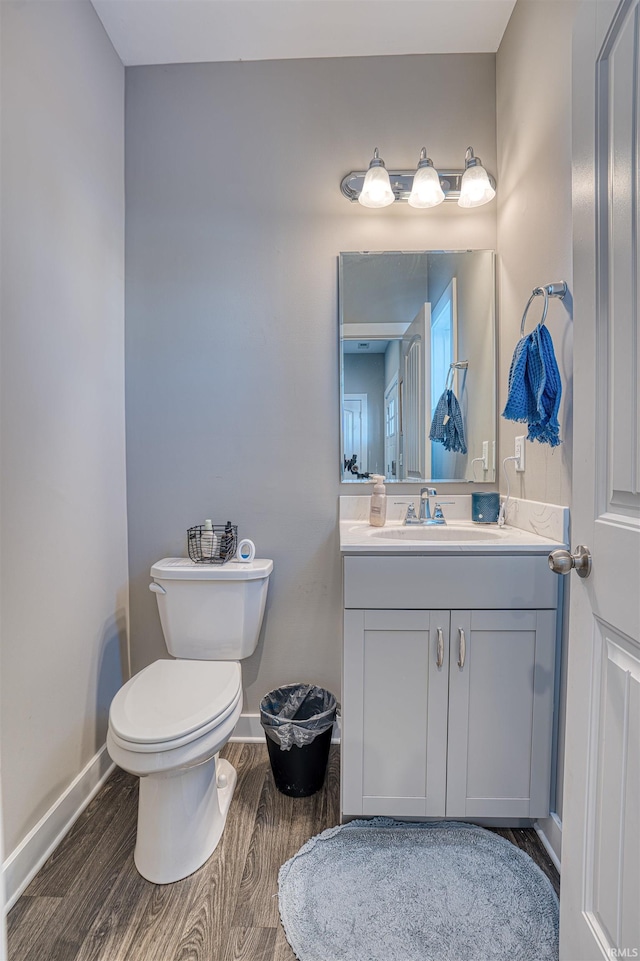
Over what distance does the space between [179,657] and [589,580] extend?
138 cm

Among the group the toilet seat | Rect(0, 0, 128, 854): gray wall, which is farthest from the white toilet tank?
Rect(0, 0, 128, 854): gray wall

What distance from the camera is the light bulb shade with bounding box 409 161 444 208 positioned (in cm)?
175

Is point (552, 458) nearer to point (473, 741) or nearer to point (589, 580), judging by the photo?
point (589, 580)

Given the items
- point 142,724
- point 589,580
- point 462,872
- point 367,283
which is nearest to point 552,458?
point 589,580

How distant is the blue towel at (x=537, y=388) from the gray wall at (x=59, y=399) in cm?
136

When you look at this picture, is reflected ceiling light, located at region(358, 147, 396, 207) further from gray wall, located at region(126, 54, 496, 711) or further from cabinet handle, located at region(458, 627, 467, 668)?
cabinet handle, located at region(458, 627, 467, 668)

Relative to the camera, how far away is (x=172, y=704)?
1.35 m

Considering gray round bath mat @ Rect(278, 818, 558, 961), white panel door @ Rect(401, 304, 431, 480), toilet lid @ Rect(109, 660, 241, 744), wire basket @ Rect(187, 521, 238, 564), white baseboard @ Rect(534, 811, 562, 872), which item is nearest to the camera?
gray round bath mat @ Rect(278, 818, 558, 961)

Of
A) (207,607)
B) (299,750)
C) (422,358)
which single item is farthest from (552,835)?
(422,358)

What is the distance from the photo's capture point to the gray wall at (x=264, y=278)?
1903 mm

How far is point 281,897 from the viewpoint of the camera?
126cm

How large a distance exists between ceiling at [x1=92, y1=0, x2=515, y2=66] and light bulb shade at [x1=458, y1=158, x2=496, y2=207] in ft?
1.64

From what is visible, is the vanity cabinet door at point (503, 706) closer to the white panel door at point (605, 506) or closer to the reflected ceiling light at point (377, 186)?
the white panel door at point (605, 506)

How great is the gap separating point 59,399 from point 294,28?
1562 mm
